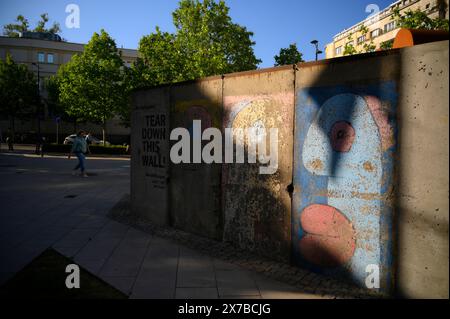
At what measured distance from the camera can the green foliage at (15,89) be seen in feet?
122

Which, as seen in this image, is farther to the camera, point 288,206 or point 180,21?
point 180,21

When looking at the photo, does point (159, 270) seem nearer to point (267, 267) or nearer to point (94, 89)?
point (267, 267)

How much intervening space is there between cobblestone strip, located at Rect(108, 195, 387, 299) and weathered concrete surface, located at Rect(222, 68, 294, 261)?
0.62 ft

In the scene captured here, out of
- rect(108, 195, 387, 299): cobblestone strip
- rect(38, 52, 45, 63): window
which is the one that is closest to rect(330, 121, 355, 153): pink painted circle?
rect(108, 195, 387, 299): cobblestone strip

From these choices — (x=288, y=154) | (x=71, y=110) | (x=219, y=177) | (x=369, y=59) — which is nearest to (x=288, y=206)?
(x=288, y=154)

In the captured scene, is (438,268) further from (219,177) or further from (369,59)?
(219,177)

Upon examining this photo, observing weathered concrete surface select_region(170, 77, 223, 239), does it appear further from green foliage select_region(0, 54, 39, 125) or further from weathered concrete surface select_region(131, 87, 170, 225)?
green foliage select_region(0, 54, 39, 125)

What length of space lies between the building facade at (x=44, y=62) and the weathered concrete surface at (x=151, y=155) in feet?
127

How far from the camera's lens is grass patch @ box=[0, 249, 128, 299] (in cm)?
349

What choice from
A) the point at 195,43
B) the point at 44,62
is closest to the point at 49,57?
the point at 44,62

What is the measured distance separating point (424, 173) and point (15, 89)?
45268 millimetres

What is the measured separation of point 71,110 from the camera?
99.1 ft

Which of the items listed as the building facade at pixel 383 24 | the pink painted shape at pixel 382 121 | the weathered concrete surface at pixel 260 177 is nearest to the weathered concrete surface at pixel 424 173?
the pink painted shape at pixel 382 121
